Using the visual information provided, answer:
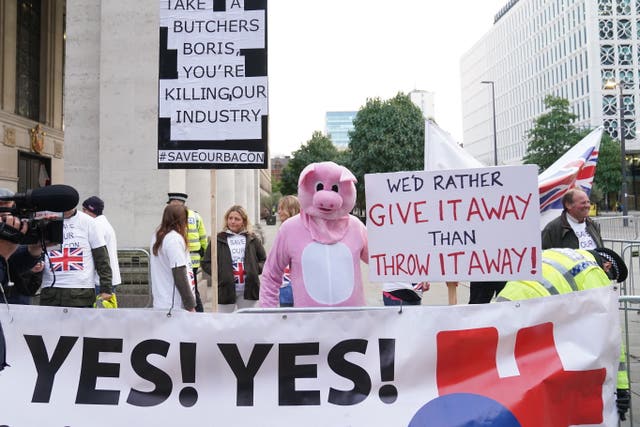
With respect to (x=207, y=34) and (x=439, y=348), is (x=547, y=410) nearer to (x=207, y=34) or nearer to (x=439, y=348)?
(x=439, y=348)

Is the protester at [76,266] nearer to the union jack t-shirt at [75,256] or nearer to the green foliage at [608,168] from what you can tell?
the union jack t-shirt at [75,256]

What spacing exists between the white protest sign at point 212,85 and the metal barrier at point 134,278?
4.66 meters

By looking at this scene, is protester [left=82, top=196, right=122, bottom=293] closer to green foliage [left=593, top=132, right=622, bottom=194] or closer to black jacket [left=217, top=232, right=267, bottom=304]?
black jacket [left=217, top=232, right=267, bottom=304]

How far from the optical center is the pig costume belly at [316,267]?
3611 mm

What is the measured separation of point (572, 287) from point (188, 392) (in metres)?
2.19

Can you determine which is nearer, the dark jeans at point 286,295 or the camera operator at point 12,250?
the camera operator at point 12,250

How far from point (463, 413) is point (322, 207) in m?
1.61

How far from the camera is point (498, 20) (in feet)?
352

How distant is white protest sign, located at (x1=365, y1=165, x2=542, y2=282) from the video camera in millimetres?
1689

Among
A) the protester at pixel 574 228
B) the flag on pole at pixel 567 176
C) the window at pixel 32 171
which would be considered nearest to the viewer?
the protester at pixel 574 228

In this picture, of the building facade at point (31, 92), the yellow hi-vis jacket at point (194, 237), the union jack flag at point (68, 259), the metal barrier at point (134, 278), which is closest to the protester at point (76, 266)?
the union jack flag at point (68, 259)

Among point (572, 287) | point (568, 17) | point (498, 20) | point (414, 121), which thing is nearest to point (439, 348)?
point (572, 287)

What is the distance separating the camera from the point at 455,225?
3234 millimetres

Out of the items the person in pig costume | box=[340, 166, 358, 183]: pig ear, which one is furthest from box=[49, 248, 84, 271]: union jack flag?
box=[340, 166, 358, 183]: pig ear
